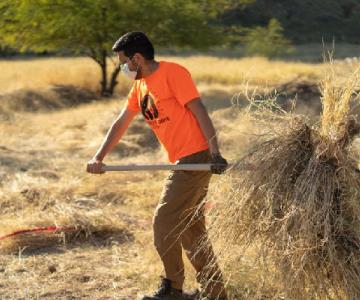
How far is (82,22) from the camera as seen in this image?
18844 millimetres

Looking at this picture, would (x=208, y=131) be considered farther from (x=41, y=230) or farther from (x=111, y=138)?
(x=41, y=230)

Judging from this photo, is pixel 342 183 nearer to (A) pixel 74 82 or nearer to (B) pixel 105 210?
(B) pixel 105 210

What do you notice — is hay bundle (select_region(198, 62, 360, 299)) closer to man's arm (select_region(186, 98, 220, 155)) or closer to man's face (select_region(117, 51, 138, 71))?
man's arm (select_region(186, 98, 220, 155))

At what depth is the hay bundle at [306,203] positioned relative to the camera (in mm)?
3803

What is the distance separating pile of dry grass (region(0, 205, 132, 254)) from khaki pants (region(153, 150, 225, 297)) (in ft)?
6.05

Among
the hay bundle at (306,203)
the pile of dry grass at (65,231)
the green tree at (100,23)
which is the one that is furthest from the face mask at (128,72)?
the green tree at (100,23)

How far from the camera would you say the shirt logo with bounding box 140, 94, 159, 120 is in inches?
174

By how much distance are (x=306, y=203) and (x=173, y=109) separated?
104cm

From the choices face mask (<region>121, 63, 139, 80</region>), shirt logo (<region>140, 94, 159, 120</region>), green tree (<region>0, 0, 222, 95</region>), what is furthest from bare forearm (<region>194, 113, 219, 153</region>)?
green tree (<region>0, 0, 222, 95</region>)

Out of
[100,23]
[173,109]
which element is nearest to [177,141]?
[173,109]

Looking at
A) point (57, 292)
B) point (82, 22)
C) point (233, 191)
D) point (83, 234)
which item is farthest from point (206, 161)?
point (82, 22)

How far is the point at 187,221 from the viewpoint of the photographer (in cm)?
445

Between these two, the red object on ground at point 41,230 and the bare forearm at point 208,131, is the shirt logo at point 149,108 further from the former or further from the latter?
the red object on ground at point 41,230

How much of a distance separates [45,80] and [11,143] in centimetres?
777
